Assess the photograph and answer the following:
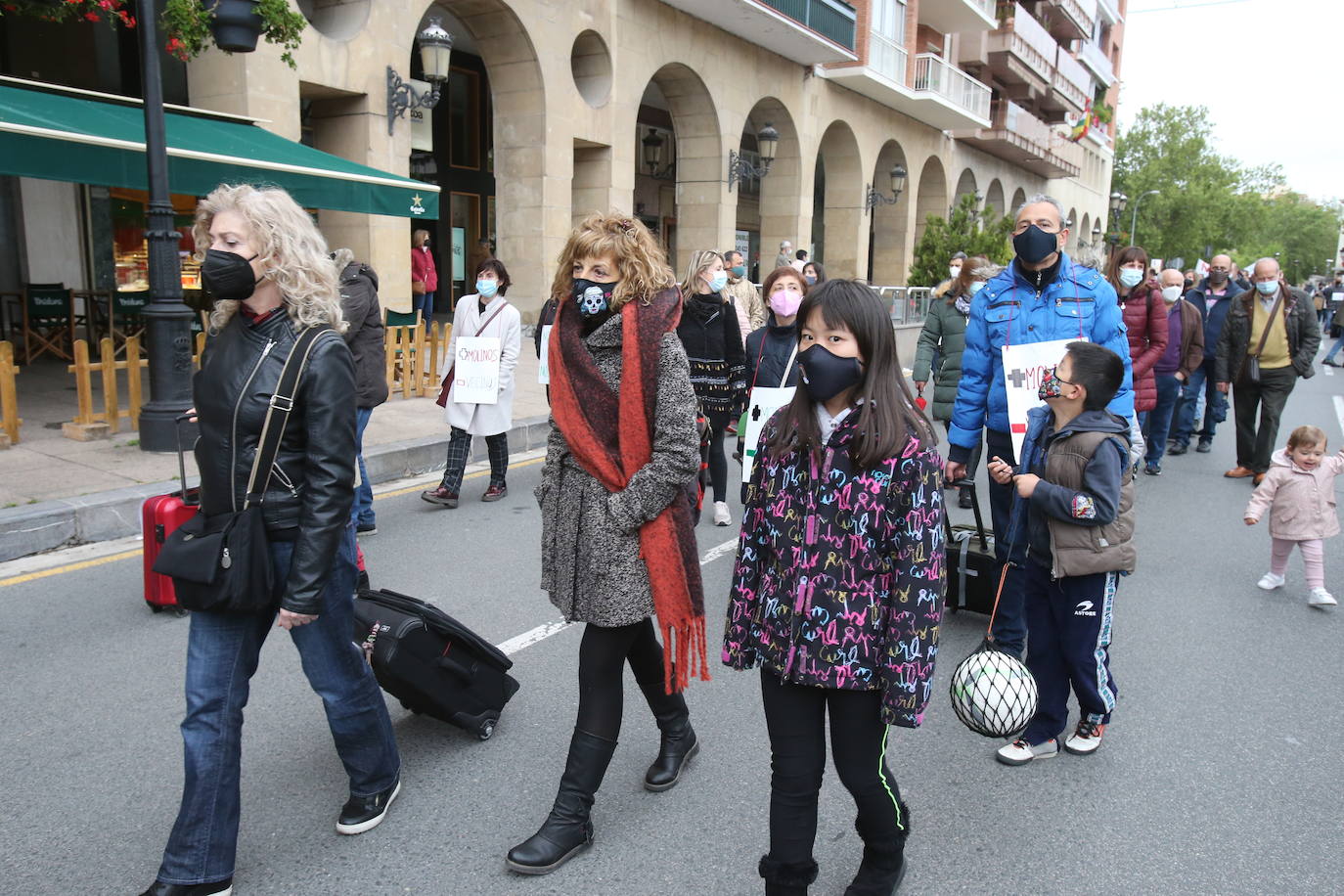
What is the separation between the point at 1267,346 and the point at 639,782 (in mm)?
8256

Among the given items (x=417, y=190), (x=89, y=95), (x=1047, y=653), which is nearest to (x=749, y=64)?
(x=417, y=190)

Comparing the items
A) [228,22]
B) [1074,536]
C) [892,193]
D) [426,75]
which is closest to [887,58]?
[892,193]

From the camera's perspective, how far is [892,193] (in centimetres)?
2973

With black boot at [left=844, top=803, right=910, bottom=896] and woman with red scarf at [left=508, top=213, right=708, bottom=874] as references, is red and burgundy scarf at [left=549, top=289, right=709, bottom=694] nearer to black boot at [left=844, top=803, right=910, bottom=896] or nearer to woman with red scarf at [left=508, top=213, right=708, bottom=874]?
woman with red scarf at [left=508, top=213, right=708, bottom=874]

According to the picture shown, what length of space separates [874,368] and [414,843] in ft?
6.77

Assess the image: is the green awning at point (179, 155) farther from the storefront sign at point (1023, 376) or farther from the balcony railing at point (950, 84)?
the balcony railing at point (950, 84)

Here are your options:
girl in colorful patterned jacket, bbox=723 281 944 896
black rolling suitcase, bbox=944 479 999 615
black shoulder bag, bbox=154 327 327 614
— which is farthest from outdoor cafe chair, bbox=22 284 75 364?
girl in colorful patterned jacket, bbox=723 281 944 896

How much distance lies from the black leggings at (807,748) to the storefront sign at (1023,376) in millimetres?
2048

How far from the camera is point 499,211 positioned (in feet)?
54.9

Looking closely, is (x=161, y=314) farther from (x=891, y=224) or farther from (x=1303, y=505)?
(x=891, y=224)

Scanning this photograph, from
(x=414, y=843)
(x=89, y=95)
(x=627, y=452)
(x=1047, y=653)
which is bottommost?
(x=414, y=843)

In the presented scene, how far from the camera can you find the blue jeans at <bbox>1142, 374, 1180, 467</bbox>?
9.36m

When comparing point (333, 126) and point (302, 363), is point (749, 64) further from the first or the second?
point (302, 363)

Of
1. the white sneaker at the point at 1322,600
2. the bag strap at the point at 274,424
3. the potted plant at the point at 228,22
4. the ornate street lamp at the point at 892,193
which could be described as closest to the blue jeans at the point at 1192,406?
the white sneaker at the point at 1322,600
